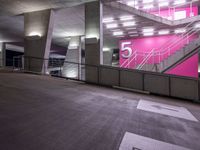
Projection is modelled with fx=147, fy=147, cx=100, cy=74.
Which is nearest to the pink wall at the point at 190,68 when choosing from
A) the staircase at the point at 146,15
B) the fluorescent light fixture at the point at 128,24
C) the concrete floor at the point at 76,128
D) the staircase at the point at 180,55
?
the staircase at the point at 146,15

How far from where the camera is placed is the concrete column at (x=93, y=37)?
31.3 feet

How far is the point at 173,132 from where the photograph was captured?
126 inches

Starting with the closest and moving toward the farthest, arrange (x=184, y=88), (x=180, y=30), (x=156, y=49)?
(x=184, y=88), (x=180, y=30), (x=156, y=49)

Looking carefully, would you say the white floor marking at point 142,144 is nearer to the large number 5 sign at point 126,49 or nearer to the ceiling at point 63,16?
the ceiling at point 63,16

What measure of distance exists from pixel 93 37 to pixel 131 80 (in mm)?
3714

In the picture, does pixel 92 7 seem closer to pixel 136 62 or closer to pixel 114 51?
pixel 136 62

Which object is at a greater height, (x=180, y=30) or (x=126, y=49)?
(x=180, y=30)

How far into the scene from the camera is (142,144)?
2496 millimetres

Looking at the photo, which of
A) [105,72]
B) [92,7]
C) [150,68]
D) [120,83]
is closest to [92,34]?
[92,7]

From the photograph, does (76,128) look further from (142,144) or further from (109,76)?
(109,76)

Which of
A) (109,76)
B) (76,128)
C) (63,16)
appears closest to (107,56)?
(63,16)

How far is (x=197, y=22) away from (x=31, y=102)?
12.8 m

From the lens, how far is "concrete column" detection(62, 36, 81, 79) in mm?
15345

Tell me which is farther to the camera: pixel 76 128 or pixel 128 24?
pixel 128 24
